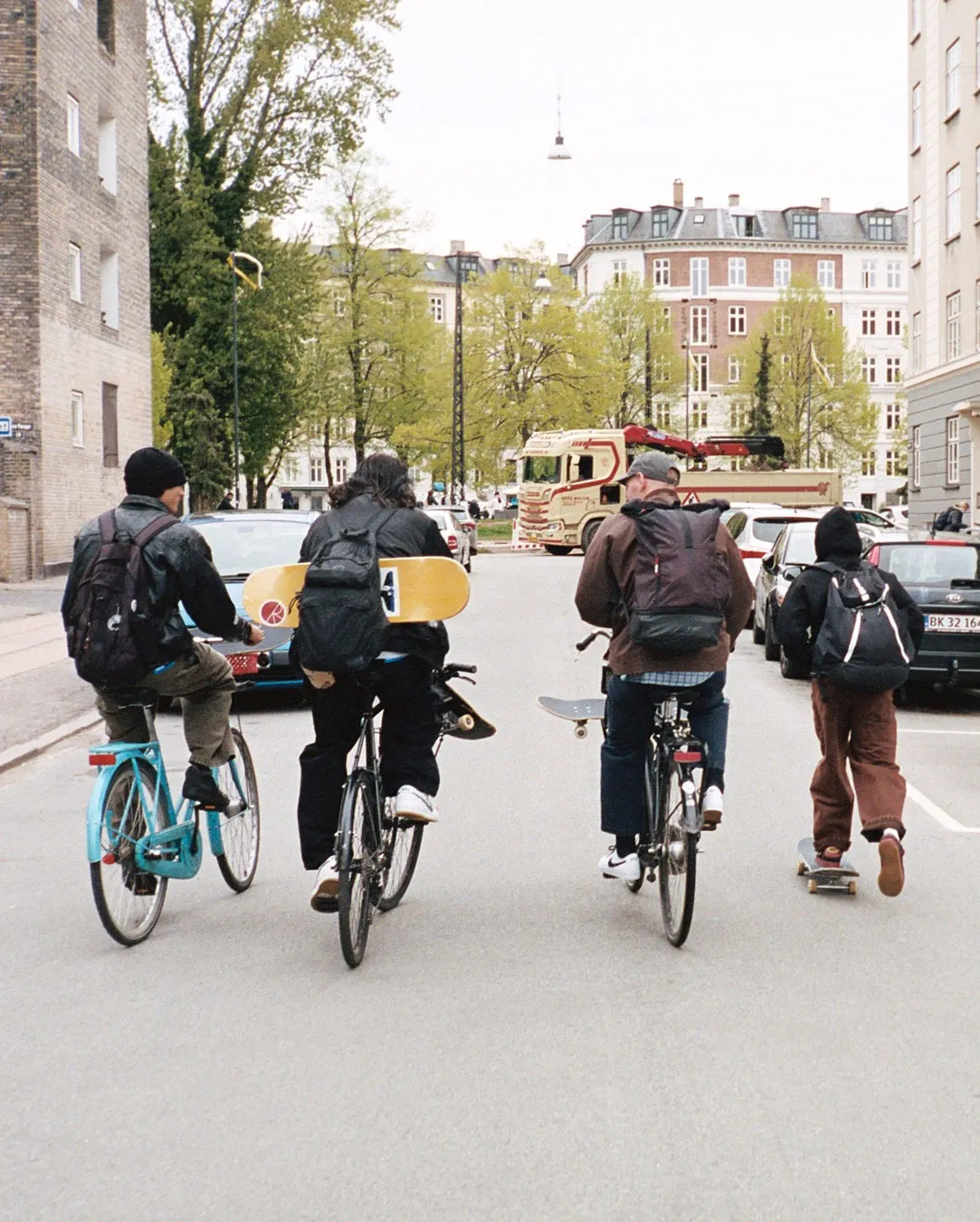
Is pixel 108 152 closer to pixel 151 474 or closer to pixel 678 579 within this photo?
pixel 151 474

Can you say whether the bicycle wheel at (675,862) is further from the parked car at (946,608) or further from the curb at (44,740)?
the parked car at (946,608)

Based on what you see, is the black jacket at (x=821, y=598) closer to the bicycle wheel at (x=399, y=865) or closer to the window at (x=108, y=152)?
the bicycle wheel at (x=399, y=865)

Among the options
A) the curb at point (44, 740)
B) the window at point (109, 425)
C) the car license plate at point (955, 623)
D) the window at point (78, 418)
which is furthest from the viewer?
the window at point (109, 425)

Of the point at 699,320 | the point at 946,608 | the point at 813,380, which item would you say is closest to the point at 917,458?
the point at 946,608

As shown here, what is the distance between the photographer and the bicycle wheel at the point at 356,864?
5.27m

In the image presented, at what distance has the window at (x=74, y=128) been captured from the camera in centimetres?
3225

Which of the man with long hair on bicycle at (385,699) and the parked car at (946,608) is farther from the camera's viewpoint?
the parked car at (946,608)

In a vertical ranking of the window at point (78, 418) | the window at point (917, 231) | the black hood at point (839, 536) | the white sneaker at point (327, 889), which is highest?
the window at point (917, 231)

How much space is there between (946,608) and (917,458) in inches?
1255

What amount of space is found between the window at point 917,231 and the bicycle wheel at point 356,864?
41201mm

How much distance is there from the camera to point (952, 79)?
4066 cm

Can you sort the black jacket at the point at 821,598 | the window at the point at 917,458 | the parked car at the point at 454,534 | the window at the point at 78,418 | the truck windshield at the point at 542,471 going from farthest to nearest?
the truck windshield at the point at 542,471, the window at the point at 917,458, the parked car at the point at 454,534, the window at the point at 78,418, the black jacket at the point at 821,598

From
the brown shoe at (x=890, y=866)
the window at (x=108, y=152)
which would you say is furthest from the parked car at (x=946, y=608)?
the window at (x=108, y=152)

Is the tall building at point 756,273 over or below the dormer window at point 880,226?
below
